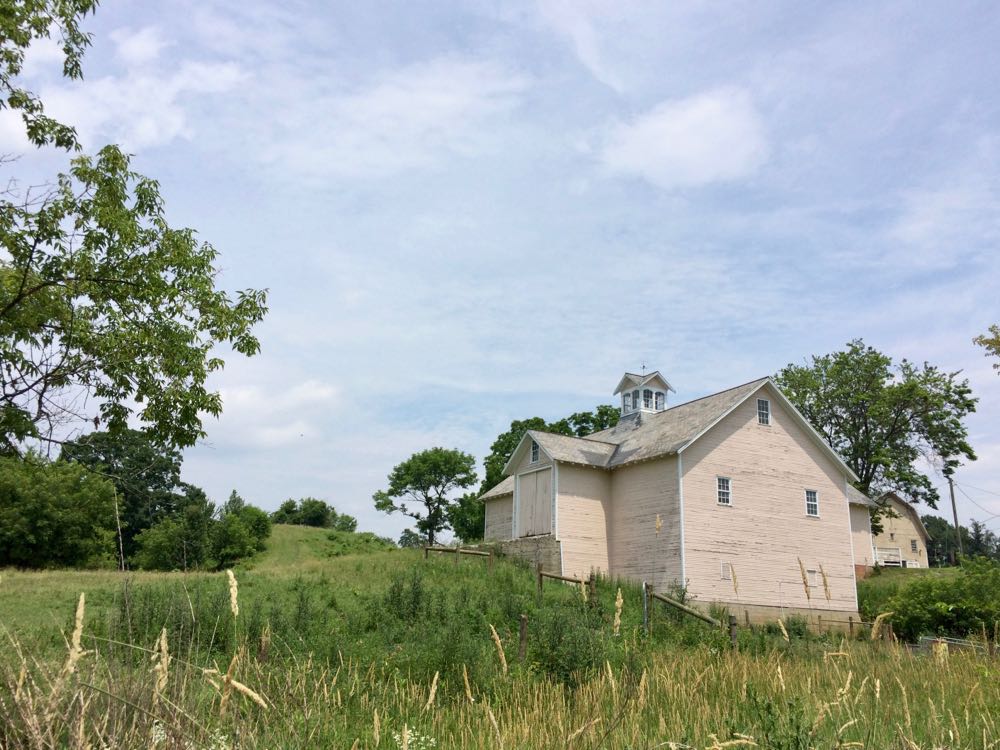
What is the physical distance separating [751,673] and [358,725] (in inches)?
196

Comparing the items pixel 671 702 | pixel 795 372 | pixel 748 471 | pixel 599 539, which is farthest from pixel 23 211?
pixel 795 372

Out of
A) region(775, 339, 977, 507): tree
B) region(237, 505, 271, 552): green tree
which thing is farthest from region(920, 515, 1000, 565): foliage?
region(237, 505, 271, 552): green tree

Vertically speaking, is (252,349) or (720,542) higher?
(252,349)

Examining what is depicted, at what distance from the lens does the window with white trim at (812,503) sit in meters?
31.1

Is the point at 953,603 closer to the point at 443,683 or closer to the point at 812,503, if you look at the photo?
the point at 812,503

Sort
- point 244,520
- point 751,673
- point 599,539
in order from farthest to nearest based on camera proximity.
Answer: point 244,520 → point 599,539 → point 751,673

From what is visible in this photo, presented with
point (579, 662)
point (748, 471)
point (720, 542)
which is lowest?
point (579, 662)

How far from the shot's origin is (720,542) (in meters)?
28.4

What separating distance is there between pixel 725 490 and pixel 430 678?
20.1 metres

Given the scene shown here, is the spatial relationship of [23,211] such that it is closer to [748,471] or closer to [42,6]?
[42,6]

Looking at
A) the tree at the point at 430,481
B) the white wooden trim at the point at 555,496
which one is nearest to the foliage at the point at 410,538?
the tree at the point at 430,481

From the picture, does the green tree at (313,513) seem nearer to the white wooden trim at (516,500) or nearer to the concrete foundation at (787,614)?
the white wooden trim at (516,500)

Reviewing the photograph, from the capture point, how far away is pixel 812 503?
3130 cm

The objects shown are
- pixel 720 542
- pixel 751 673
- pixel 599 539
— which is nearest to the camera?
pixel 751 673
